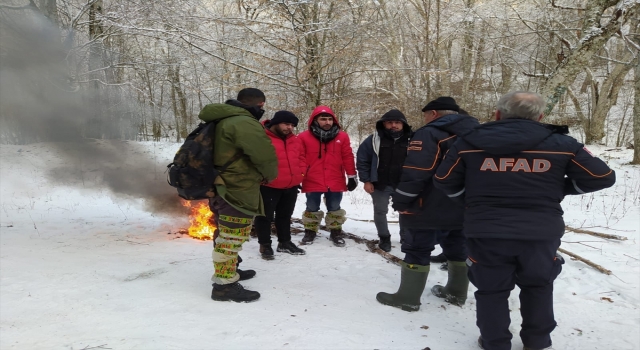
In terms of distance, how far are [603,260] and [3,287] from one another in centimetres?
716

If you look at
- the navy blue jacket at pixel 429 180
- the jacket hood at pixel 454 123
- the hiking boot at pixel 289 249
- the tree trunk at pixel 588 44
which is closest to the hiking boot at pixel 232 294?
the hiking boot at pixel 289 249

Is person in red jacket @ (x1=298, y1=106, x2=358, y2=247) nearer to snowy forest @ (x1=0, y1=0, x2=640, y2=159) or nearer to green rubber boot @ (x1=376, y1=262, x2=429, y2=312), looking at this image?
green rubber boot @ (x1=376, y1=262, x2=429, y2=312)

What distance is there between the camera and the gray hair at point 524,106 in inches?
101

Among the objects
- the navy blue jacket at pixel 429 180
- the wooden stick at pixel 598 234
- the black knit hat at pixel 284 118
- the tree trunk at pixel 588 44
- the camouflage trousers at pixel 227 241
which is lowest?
the wooden stick at pixel 598 234

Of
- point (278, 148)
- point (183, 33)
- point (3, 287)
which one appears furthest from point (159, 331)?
point (183, 33)

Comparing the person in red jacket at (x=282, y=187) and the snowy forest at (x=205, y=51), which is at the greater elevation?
the snowy forest at (x=205, y=51)

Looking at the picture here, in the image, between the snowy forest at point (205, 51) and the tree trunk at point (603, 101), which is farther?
the tree trunk at point (603, 101)

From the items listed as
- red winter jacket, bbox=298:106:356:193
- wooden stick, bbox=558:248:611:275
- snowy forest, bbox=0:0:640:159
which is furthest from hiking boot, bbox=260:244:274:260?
snowy forest, bbox=0:0:640:159

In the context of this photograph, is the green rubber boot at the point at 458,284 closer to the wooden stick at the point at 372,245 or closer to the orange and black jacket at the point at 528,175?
the wooden stick at the point at 372,245

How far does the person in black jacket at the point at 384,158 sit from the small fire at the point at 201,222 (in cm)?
259

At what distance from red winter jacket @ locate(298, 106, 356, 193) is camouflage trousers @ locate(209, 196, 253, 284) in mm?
1859

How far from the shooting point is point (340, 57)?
842 cm

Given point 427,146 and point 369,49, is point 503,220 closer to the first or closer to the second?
point 427,146

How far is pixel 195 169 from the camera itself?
3.29 meters
